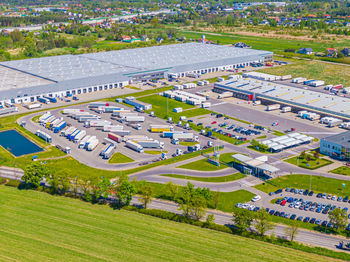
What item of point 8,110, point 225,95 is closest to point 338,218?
point 225,95

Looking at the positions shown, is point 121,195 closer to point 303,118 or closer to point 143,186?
point 143,186

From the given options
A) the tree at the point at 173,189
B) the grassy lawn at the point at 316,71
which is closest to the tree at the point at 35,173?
the tree at the point at 173,189

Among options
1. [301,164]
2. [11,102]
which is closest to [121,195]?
[301,164]

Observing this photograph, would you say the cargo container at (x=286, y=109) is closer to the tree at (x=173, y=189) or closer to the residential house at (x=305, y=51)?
the tree at (x=173, y=189)

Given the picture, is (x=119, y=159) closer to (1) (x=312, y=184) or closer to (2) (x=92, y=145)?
(2) (x=92, y=145)

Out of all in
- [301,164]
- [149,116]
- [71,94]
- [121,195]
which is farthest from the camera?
[71,94]

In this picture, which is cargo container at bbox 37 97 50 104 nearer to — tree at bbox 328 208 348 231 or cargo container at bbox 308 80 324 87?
cargo container at bbox 308 80 324 87

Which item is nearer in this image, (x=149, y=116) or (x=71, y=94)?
(x=149, y=116)
